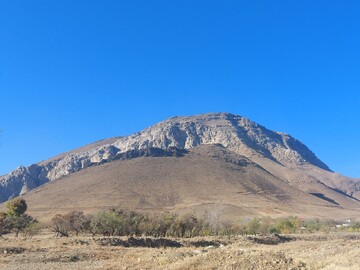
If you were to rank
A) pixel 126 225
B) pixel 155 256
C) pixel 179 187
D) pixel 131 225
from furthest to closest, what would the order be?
pixel 179 187 → pixel 131 225 → pixel 126 225 → pixel 155 256

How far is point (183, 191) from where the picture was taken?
14038cm

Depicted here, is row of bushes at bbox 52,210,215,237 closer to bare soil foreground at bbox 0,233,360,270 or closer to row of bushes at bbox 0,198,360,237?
row of bushes at bbox 0,198,360,237

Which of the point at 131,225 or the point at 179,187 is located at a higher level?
the point at 179,187

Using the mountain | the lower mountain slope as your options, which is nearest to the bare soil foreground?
the lower mountain slope

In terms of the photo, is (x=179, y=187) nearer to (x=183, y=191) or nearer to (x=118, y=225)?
(x=183, y=191)

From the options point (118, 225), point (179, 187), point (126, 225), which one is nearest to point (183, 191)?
point (179, 187)

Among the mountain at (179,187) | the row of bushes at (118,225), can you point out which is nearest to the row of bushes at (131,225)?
the row of bushes at (118,225)

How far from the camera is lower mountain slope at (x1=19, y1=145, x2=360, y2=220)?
126 metres

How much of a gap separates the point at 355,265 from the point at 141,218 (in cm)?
4395

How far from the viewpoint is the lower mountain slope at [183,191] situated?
414 ft

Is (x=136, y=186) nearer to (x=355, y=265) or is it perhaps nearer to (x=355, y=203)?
(x=355, y=203)

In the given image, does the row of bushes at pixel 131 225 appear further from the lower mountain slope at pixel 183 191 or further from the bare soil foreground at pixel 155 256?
the lower mountain slope at pixel 183 191

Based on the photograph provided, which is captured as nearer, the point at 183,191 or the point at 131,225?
the point at 131,225

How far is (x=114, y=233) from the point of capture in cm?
5956
